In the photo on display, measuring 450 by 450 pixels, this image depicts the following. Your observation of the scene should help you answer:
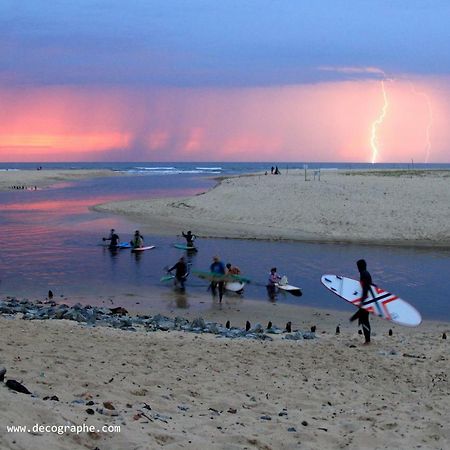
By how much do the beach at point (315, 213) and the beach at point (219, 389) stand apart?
62.9 feet

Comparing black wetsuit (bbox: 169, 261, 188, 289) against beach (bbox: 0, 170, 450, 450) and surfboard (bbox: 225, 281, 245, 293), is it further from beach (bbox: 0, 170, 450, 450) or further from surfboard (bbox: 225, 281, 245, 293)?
beach (bbox: 0, 170, 450, 450)

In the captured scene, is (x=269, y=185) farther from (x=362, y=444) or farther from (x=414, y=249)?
(x=362, y=444)

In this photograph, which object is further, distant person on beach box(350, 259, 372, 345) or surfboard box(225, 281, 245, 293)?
surfboard box(225, 281, 245, 293)

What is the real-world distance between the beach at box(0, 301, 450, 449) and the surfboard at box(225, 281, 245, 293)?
6497 millimetres

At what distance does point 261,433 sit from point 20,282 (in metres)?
15.1

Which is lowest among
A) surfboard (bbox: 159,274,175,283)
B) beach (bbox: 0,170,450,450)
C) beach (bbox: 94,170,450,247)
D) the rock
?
surfboard (bbox: 159,274,175,283)

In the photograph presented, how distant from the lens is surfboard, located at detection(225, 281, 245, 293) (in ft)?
64.3

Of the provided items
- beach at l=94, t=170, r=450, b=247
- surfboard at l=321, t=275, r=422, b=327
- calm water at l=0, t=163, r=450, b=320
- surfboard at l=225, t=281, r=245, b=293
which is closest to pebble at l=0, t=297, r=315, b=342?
surfboard at l=321, t=275, r=422, b=327

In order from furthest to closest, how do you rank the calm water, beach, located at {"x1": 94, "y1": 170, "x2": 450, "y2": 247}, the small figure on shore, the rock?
1. beach, located at {"x1": 94, "y1": 170, "x2": 450, "y2": 247}
2. the small figure on shore
3. the calm water
4. the rock

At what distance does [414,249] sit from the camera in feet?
95.1

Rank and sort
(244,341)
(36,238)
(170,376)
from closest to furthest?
(170,376), (244,341), (36,238)

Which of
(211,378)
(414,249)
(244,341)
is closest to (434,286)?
(414,249)

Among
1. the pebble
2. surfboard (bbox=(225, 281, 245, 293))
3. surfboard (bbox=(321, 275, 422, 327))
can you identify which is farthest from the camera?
surfboard (bbox=(225, 281, 245, 293))

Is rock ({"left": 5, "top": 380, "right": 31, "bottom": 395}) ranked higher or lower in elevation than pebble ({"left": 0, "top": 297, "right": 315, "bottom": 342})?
higher
